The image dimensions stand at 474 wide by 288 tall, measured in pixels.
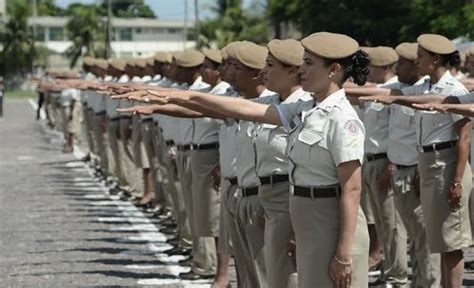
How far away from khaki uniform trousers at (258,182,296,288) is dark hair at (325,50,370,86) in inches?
43.8

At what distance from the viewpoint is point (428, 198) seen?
8641 mm

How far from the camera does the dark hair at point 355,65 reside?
6168 mm

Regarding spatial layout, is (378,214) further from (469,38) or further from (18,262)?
(469,38)

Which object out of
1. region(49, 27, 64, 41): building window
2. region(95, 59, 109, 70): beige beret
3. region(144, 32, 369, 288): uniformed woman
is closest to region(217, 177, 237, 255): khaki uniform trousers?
region(144, 32, 369, 288): uniformed woman

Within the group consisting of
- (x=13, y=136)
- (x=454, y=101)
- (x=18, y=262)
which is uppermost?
(x=454, y=101)

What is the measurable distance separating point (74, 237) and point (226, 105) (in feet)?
25.6

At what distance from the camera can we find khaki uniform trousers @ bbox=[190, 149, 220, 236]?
33.9ft

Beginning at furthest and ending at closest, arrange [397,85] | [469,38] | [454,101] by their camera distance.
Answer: [469,38] → [397,85] → [454,101]

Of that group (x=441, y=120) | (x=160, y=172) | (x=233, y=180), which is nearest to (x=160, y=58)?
(x=160, y=172)

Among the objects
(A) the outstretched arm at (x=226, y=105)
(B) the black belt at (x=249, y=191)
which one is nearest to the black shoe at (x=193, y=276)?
(B) the black belt at (x=249, y=191)

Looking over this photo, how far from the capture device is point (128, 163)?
60.8ft

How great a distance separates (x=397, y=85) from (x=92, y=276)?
324cm

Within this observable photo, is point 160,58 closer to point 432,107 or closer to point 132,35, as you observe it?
point 432,107

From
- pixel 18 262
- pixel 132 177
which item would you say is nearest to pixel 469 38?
pixel 132 177
